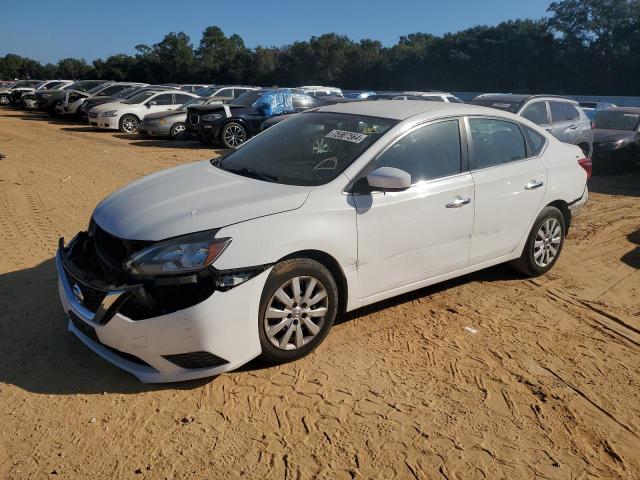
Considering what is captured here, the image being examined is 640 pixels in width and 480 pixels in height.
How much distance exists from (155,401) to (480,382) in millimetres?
2029

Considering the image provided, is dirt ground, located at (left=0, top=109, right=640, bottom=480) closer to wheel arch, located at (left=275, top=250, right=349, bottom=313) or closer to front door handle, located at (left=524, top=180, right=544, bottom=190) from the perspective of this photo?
wheel arch, located at (left=275, top=250, right=349, bottom=313)

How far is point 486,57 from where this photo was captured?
177 ft

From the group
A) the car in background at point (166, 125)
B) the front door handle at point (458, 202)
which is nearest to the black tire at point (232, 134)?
the car in background at point (166, 125)

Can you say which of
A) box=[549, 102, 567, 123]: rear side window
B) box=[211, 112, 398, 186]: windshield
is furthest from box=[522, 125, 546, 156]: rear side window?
box=[549, 102, 567, 123]: rear side window

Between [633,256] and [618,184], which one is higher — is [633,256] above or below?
above

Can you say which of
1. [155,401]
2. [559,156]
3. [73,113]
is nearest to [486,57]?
[73,113]

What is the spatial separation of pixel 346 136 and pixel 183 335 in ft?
6.61

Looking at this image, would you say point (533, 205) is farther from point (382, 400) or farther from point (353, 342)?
point (382, 400)

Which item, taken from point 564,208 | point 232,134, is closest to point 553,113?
point 564,208

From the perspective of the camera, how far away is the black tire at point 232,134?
49.4 feet

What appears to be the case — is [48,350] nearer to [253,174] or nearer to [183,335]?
[183,335]

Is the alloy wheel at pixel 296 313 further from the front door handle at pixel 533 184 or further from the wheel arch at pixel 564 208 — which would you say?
the wheel arch at pixel 564 208

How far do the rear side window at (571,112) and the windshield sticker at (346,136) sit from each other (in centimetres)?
811

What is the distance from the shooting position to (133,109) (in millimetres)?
19422
